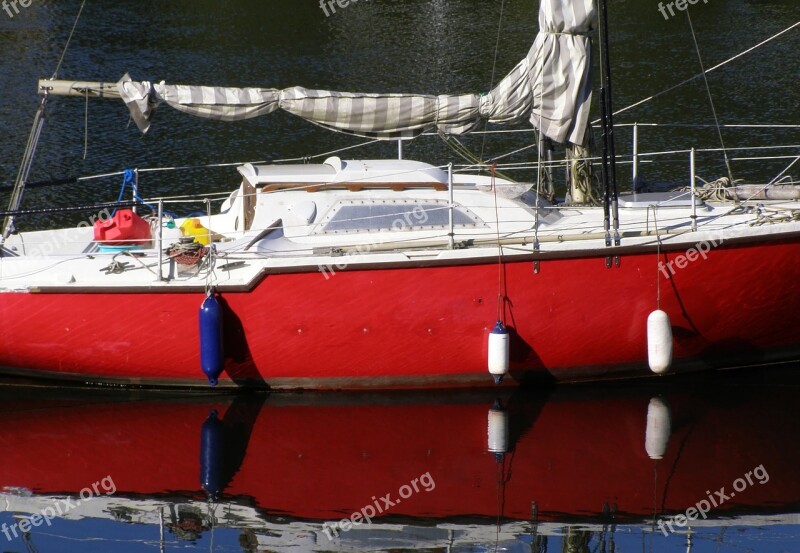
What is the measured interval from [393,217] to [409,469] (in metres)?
2.90

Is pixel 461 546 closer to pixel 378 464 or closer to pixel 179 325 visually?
pixel 378 464

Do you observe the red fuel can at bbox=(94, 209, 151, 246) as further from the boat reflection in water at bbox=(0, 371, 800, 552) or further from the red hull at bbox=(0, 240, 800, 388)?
Answer: the boat reflection in water at bbox=(0, 371, 800, 552)

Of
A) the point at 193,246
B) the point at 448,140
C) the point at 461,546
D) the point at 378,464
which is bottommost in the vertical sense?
the point at 461,546

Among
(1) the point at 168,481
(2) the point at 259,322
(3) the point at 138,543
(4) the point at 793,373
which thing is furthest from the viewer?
(4) the point at 793,373

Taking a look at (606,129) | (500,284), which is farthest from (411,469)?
(606,129)

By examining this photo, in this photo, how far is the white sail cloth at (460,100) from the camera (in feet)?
42.0

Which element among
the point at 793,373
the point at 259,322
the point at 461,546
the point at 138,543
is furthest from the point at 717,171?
the point at 138,543

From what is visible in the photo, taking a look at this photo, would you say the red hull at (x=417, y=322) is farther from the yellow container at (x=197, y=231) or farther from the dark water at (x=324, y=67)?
the dark water at (x=324, y=67)

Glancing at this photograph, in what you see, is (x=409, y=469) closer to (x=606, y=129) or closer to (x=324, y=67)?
(x=606, y=129)

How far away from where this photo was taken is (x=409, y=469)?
1141 centimetres

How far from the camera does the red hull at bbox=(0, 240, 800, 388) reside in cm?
1236

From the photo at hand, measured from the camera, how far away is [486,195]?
42.9 feet

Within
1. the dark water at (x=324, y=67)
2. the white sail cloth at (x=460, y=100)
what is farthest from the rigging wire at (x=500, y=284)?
the dark water at (x=324, y=67)

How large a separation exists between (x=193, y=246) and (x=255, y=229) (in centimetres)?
74
